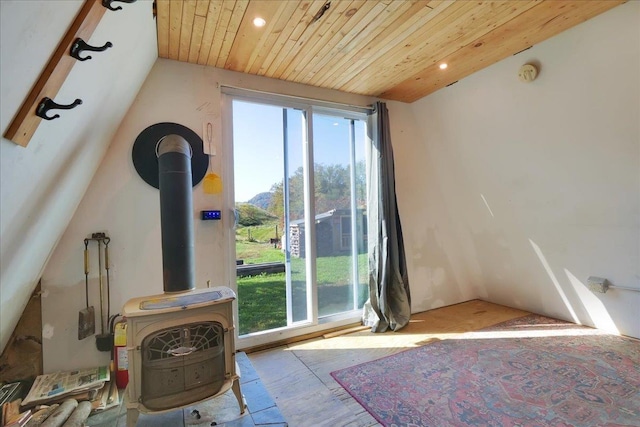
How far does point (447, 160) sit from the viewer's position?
3402mm

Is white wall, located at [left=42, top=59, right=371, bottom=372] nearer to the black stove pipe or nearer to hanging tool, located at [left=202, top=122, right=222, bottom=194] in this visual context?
hanging tool, located at [left=202, top=122, right=222, bottom=194]

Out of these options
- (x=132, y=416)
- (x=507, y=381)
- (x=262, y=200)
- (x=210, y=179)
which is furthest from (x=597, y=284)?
(x=132, y=416)

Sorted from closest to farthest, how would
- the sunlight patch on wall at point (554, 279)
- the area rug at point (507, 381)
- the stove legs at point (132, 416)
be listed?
the stove legs at point (132, 416)
the area rug at point (507, 381)
the sunlight patch on wall at point (554, 279)

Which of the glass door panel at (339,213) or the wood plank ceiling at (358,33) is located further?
the glass door panel at (339,213)

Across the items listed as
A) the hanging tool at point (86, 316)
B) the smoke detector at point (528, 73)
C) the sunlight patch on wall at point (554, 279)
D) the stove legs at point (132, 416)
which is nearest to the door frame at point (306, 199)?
the hanging tool at point (86, 316)

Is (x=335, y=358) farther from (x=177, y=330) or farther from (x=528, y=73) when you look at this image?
(x=528, y=73)

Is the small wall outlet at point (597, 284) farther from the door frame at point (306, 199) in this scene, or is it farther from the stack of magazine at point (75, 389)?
the stack of magazine at point (75, 389)

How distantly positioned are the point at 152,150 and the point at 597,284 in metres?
4.00

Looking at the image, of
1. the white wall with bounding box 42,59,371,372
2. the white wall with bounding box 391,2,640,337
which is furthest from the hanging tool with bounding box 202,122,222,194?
the white wall with bounding box 391,2,640,337

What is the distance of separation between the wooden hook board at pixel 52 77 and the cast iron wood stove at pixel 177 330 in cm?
88

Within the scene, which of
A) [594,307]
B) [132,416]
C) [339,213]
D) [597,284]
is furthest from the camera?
[339,213]

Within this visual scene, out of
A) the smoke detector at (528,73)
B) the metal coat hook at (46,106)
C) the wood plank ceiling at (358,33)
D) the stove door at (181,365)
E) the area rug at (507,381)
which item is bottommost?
the area rug at (507,381)

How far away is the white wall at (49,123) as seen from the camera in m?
0.78

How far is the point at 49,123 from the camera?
1.11 meters
